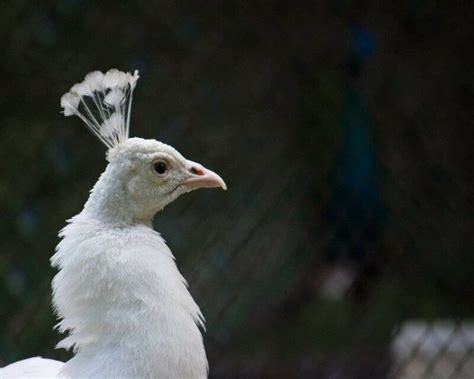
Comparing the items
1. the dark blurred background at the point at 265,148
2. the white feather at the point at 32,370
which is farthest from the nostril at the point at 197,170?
the dark blurred background at the point at 265,148

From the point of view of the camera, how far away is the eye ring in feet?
4.02

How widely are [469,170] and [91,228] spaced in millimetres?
Answer: 1566

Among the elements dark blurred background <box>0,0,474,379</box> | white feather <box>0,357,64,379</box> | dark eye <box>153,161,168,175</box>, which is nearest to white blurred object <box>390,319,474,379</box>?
dark blurred background <box>0,0,474,379</box>

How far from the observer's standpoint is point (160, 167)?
1233 mm

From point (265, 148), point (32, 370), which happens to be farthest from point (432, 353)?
point (32, 370)

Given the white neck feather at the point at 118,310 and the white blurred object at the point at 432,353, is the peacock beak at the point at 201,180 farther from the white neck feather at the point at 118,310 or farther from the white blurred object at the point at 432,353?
the white blurred object at the point at 432,353

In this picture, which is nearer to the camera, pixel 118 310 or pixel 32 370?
pixel 118 310

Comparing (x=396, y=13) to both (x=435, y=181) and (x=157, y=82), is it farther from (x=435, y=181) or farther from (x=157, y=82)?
(x=157, y=82)

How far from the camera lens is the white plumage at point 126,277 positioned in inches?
46.6

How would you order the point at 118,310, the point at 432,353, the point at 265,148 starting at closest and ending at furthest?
the point at 118,310
the point at 432,353
the point at 265,148

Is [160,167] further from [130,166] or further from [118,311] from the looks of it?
[118,311]

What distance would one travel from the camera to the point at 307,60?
2477 mm

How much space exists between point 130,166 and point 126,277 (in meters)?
0.13

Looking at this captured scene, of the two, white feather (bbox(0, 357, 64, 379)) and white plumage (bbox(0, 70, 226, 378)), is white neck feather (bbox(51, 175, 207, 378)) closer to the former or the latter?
white plumage (bbox(0, 70, 226, 378))
